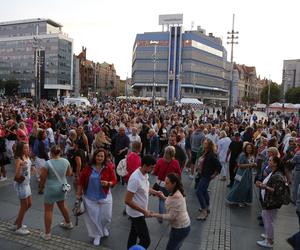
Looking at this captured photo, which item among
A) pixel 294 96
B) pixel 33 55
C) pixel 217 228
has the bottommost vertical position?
pixel 217 228

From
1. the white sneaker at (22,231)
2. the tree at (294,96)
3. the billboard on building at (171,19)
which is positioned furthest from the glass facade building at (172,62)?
the white sneaker at (22,231)

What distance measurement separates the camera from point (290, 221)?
748cm

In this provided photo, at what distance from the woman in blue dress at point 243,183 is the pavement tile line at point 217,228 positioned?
14.1 inches

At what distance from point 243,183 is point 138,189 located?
434cm

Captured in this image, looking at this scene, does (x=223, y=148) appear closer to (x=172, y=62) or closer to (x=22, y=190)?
(x=22, y=190)

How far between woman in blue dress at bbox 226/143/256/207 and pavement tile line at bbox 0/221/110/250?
13.0 feet

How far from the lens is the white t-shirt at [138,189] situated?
4.58 m

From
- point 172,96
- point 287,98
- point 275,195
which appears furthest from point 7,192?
point 172,96

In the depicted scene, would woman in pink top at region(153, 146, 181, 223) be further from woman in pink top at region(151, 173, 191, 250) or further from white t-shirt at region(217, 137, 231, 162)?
white t-shirt at region(217, 137, 231, 162)

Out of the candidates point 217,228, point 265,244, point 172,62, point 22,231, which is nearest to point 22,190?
point 22,231

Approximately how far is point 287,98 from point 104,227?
88.8 metres

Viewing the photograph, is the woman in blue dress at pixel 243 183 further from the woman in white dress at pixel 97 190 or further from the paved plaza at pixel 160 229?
the woman in white dress at pixel 97 190

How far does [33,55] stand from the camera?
362 ft

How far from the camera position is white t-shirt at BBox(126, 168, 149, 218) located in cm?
458
